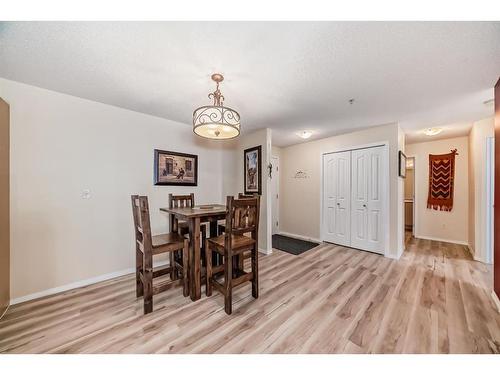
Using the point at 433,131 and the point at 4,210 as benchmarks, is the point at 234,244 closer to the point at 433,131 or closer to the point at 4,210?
the point at 4,210

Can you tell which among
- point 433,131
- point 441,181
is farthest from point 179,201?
point 441,181

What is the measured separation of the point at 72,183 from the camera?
2209mm

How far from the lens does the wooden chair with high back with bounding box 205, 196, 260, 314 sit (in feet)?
5.77

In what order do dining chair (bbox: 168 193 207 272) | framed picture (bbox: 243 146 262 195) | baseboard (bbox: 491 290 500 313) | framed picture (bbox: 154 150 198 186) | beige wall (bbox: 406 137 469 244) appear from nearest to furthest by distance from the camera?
baseboard (bbox: 491 290 500 313) → dining chair (bbox: 168 193 207 272) → framed picture (bbox: 154 150 198 186) → framed picture (bbox: 243 146 262 195) → beige wall (bbox: 406 137 469 244)

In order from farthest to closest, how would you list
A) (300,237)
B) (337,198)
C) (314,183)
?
(300,237)
(314,183)
(337,198)

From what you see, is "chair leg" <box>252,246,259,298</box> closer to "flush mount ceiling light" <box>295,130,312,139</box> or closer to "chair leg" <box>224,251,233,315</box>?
"chair leg" <box>224,251,233,315</box>

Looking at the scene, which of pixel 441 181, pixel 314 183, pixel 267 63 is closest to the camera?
pixel 267 63

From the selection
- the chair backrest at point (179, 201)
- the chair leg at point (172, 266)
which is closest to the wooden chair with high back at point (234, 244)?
the chair leg at point (172, 266)

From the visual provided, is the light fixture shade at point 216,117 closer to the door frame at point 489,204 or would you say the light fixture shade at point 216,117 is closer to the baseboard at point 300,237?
the baseboard at point 300,237

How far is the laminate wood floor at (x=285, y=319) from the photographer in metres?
1.39

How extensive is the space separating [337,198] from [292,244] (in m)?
1.32

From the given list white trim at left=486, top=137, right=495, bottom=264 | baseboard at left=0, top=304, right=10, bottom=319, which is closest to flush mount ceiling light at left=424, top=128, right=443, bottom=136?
white trim at left=486, top=137, right=495, bottom=264

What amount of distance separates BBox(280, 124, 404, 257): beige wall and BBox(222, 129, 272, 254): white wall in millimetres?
1358
